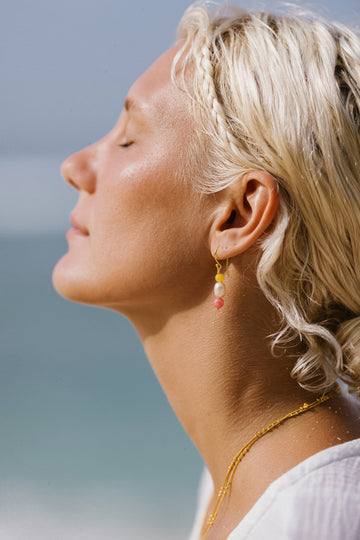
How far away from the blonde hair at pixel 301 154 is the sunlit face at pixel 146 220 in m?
0.05

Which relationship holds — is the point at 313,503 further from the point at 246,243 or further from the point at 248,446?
the point at 246,243

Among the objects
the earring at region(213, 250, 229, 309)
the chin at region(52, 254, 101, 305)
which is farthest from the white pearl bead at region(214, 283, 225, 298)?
the chin at region(52, 254, 101, 305)

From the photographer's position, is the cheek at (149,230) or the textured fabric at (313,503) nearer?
the textured fabric at (313,503)

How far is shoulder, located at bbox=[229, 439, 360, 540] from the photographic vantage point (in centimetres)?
100

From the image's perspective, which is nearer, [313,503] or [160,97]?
[313,503]

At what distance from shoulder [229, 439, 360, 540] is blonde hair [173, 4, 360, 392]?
16 cm

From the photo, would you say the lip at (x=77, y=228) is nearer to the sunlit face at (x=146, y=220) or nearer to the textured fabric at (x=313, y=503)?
the sunlit face at (x=146, y=220)

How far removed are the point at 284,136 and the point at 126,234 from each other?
311mm

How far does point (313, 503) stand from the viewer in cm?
103

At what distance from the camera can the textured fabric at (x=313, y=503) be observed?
1.00 metres

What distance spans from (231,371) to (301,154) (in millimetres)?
383

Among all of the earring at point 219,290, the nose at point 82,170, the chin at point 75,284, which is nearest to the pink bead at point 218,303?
the earring at point 219,290

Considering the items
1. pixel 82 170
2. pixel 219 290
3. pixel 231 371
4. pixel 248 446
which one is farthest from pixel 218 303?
pixel 82 170

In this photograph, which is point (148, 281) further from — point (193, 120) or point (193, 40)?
point (193, 40)
